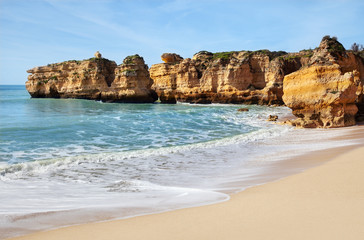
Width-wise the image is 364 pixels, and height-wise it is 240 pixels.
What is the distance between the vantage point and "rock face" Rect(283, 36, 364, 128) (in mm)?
13828

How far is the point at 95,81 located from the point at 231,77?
25.5 metres

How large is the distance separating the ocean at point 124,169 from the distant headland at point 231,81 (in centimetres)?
231

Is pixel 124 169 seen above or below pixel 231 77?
below

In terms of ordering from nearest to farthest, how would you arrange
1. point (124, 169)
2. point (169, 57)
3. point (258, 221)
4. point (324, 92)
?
point (258, 221) → point (124, 169) → point (324, 92) → point (169, 57)

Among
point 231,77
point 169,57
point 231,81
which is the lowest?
point 231,81

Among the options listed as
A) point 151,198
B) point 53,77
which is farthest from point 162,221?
point 53,77

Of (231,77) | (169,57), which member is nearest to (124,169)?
(231,77)

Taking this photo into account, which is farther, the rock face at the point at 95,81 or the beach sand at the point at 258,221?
the rock face at the point at 95,81

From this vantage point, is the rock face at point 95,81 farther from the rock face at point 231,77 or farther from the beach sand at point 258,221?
the beach sand at point 258,221

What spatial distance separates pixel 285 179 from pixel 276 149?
4.69 meters

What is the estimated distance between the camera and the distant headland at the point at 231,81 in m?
14.4

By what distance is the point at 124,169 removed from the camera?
25.5 feet

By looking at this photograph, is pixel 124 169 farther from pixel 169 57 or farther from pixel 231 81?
pixel 169 57

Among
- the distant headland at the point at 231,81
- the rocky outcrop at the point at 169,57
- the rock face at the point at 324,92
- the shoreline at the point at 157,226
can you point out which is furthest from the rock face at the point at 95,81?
the shoreline at the point at 157,226
